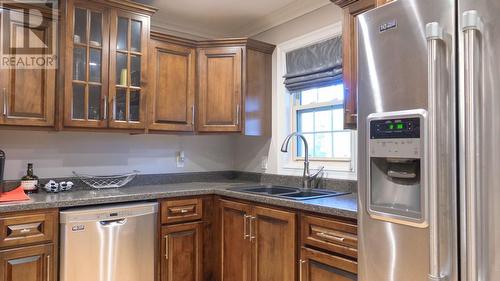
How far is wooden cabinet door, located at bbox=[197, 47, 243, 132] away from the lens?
300 cm

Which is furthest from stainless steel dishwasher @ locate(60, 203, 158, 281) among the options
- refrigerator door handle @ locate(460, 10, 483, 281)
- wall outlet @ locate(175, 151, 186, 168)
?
refrigerator door handle @ locate(460, 10, 483, 281)

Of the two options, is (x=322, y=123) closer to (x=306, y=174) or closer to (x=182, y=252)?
(x=306, y=174)

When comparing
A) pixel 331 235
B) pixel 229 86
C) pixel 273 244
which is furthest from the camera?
pixel 229 86

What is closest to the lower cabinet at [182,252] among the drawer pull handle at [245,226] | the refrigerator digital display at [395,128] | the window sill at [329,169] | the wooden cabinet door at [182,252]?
the wooden cabinet door at [182,252]

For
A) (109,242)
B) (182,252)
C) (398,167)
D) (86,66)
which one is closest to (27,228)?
(109,242)

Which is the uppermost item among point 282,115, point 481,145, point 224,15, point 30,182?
point 224,15

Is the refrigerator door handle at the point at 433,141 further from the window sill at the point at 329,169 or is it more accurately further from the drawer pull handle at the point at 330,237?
the window sill at the point at 329,169

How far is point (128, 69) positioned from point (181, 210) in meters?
1.17

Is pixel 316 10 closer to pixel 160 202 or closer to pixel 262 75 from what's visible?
pixel 262 75

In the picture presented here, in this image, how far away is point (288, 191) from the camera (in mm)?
2779

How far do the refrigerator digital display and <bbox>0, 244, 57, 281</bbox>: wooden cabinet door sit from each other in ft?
6.53

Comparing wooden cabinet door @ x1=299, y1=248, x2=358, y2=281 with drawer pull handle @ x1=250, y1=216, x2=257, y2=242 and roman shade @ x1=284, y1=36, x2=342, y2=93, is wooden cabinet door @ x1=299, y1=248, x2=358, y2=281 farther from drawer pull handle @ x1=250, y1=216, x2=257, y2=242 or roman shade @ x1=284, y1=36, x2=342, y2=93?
roman shade @ x1=284, y1=36, x2=342, y2=93

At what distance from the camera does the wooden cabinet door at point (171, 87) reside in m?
2.80

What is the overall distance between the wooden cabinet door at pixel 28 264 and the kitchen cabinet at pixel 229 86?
1.51 meters
